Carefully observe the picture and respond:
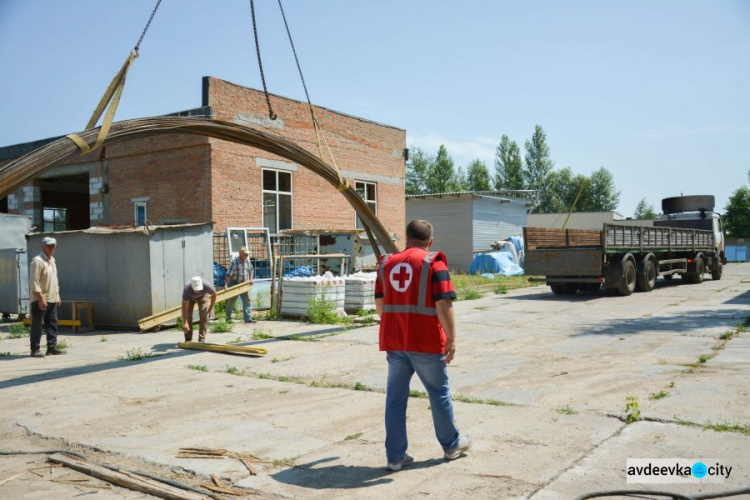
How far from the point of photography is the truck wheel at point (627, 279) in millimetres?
17984

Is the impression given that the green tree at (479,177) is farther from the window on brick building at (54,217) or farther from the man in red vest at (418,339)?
the man in red vest at (418,339)

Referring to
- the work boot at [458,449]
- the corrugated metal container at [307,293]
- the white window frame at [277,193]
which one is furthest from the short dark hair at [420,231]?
the white window frame at [277,193]

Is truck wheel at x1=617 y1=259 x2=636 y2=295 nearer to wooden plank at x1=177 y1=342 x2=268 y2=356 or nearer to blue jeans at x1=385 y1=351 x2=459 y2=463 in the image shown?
wooden plank at x1=177 y1=342 x2=268 y2=356

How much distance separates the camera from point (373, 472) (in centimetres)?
464

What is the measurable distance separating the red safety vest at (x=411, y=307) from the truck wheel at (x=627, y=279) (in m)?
14.8

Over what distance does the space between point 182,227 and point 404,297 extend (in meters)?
10.4

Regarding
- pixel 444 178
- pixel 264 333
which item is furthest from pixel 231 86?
pixel 444 178

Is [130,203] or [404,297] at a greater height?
[130,203]

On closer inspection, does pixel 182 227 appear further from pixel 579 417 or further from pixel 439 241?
pixel 439 241

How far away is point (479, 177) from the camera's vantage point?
280ft

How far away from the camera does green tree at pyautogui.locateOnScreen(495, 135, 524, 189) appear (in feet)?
266

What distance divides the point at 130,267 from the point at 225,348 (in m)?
4.43

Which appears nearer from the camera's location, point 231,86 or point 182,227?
point 182,227

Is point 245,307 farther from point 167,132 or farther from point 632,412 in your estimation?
point 632,412
